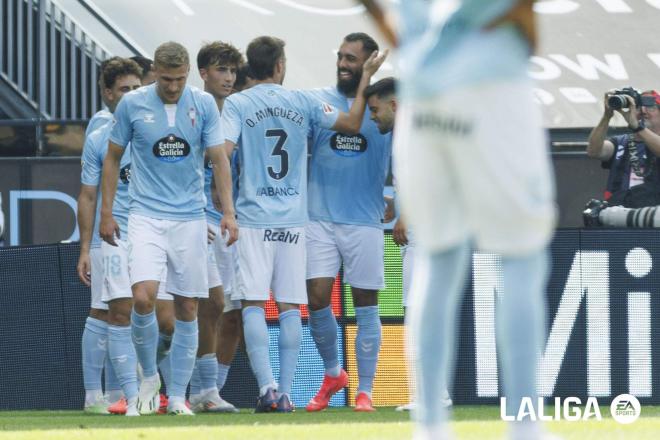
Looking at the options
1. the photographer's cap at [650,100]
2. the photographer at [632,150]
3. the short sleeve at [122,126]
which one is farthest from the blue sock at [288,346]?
the photographer's cap at [650,100]

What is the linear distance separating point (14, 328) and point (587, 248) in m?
3.78

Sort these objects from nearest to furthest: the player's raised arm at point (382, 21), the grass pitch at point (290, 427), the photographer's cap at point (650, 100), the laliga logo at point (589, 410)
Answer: the player's raised arm at point (382, 21), the grass pitch at point (290, 427), the laliga logo at point (589, 410), the photographer's cap at point (650, 100)

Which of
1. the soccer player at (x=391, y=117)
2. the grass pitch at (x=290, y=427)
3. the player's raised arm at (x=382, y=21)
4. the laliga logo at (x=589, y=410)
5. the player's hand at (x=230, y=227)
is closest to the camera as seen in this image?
the player's raised arm at (x=382, y=21)

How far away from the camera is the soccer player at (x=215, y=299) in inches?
362

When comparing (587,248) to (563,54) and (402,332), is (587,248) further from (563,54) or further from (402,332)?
(563,54)

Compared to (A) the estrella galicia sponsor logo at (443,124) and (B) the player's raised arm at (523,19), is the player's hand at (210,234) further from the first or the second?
(B) the player's raised arm at (523,19)

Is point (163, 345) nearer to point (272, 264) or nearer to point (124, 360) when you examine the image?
point (124, 360)

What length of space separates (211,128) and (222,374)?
1726 millimetres

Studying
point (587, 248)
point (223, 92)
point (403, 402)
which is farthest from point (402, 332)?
point (223, 92)

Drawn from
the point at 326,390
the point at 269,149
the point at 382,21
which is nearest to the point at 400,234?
the point at 269,149

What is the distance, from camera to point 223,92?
989 cm

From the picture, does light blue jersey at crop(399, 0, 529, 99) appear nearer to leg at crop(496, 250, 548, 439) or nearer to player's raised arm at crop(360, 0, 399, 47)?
player's raised arm at crop(360, 0, 399, 47)

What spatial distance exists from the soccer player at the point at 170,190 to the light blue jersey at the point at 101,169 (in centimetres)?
68

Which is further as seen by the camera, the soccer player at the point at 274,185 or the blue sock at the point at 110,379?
the blue sock at the point at 110,379
